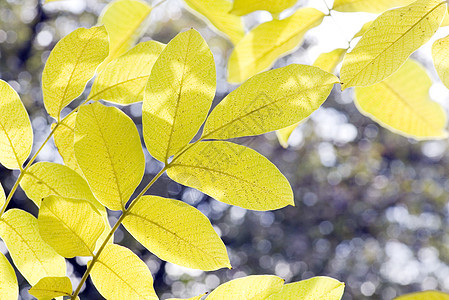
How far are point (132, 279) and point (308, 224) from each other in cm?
467

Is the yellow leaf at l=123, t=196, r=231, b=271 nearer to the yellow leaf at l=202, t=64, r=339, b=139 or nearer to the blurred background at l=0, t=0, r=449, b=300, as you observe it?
the yellow leaf at l=202, t=64, r=339, b=139

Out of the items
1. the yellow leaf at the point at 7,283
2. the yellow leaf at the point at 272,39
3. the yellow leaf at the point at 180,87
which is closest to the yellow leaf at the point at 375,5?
the yellow leaf at the point at 272,39

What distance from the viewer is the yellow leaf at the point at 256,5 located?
0.26 meters

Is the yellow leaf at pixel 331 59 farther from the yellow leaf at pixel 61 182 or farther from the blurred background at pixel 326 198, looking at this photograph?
the blurred background at pixel 326 198

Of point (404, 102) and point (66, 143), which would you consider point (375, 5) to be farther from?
point (66, 143)

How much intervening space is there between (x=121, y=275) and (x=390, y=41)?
6.6 inches

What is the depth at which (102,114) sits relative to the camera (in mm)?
202

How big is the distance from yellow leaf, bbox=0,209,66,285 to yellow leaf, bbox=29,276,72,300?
1.5 inches

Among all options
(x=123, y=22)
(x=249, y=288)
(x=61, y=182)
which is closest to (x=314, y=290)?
(x=249, y=288)

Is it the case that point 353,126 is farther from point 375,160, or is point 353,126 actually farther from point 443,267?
point 443,267

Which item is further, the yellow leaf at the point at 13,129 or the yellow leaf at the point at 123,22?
the yellow leaf at the point at 123,22

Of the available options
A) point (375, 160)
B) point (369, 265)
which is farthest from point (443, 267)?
point (375, 160)

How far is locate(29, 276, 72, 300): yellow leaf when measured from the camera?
19cm

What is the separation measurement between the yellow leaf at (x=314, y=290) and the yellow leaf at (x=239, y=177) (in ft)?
0.12
